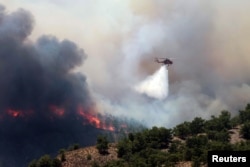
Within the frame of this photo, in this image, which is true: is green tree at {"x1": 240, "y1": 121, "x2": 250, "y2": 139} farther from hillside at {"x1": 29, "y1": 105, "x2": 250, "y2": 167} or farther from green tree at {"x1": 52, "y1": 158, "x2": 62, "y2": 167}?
green tree at {"x1": 52, "y1": 158, "x2": 62, "y2": 167}

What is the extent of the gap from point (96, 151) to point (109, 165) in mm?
16648

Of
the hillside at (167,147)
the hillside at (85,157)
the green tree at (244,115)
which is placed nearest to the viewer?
the hillside at (167,147)

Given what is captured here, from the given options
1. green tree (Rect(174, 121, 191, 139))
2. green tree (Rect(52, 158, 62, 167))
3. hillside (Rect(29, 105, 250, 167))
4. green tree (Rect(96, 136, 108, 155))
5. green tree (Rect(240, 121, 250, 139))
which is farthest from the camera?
green tree (Rect(174, 121, 191, 139))

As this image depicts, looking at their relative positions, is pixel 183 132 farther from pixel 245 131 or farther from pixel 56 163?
pixel 56 163

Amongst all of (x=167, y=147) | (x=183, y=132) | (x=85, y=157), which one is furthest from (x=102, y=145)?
(x=183, y=132)

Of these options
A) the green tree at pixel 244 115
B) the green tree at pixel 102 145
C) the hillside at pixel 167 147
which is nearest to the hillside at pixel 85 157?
the hillside at pixel 167 147

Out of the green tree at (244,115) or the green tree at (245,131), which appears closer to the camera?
the green tree at (245,131)

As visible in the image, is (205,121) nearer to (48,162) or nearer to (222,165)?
(48,162)

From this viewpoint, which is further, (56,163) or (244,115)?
(244,115)

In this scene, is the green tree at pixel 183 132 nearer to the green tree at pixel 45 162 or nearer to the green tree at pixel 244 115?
the green tree at pixel 244 115

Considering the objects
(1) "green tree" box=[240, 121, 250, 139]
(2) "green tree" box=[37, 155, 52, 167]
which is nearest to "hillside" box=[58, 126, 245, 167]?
(1) "green tree" box=[240, 121, 250, 139]

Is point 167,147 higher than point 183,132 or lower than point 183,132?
lower

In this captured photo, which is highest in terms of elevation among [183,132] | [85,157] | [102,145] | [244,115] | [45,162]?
[244,115]

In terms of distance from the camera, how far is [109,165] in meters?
120
